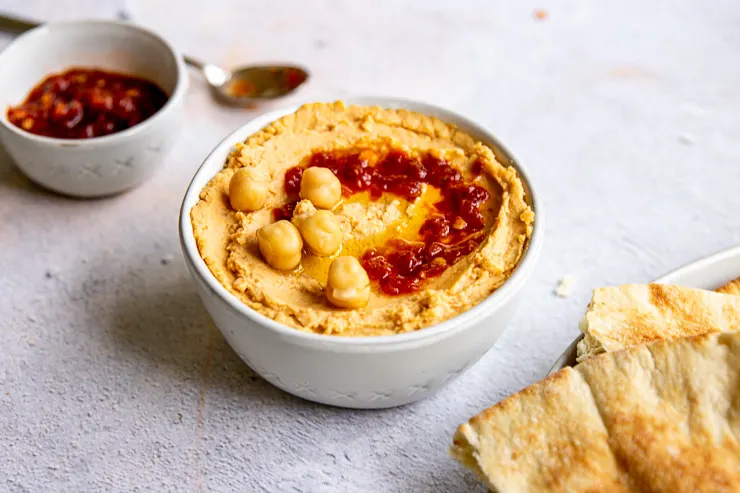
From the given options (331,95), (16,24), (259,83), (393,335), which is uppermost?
(331,95)

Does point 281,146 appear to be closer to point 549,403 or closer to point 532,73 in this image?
point 549,403

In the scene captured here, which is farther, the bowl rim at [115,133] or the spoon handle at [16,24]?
the spoon handle at [16,24]

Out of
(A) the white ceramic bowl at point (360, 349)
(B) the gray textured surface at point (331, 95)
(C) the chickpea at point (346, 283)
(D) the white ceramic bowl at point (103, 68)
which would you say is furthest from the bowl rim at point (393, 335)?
(D) the white ceramic bowl at point (103, 68)

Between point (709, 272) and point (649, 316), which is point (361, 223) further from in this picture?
point (709, 272)

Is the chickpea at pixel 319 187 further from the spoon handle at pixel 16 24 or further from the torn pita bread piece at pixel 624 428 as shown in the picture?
the spoon handle at pixel 16 24

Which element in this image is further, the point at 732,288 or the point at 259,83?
the point at 259,83

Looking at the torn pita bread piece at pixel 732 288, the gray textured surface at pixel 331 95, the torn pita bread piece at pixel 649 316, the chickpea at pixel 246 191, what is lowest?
the gray textured surface at pixel 331 95

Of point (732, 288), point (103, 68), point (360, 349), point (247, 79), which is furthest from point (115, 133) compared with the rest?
point (732, 288)
